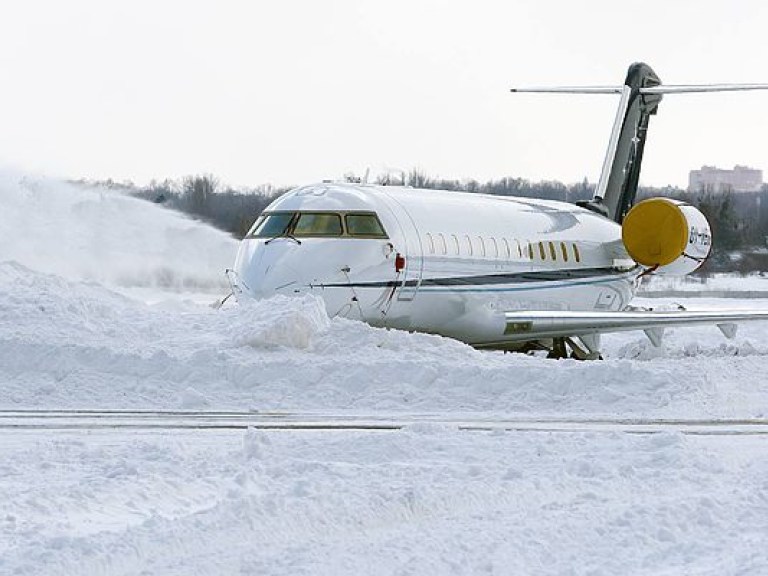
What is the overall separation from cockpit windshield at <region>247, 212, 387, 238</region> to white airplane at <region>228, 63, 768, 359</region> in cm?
2

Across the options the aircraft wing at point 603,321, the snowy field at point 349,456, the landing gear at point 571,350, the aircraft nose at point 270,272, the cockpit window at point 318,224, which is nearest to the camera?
the snowy field at point 349,456

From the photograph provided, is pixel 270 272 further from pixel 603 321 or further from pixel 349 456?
pixel 349 456

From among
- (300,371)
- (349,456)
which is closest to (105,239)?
(300,371)

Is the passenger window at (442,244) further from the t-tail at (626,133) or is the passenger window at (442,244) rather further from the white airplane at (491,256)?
the t-tail at (626,133)

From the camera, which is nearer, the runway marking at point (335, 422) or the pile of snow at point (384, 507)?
the pile of snow at point (384, 507)

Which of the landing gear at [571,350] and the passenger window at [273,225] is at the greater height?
the passenger window at [273,225]

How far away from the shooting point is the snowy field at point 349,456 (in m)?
8.34

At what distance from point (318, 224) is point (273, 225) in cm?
77

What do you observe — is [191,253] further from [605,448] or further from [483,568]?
[483,568]

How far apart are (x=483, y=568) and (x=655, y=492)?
8.66 ft

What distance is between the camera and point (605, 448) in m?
12.3

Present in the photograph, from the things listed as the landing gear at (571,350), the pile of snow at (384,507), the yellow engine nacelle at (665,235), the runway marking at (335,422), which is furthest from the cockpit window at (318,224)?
the pile of snow at (384,507)

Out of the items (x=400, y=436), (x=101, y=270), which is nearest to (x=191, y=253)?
(x=101, y=270)

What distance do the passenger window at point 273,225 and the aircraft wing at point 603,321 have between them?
467 centimetres
